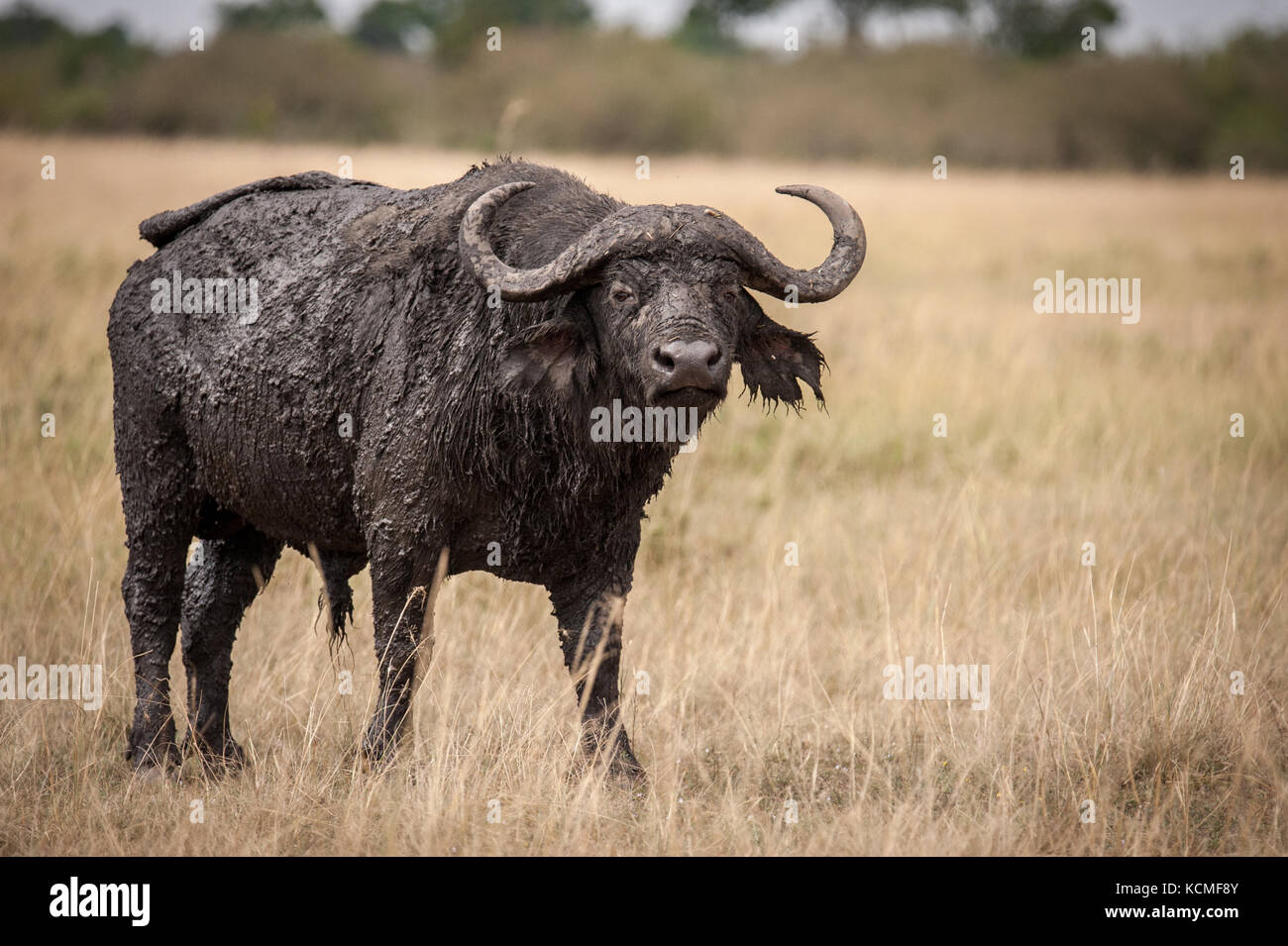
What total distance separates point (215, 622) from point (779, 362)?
268 centimetres

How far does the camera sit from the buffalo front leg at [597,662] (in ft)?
16.4

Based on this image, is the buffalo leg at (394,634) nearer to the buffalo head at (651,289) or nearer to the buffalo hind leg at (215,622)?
the buffalo head at (651,289)

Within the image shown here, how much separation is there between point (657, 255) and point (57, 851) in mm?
2868

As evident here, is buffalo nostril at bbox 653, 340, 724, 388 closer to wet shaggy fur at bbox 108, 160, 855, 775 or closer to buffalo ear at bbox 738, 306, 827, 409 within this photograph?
wet shaggy fur at bbox 108, 160, 855, 775

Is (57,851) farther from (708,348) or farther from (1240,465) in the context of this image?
(1240,465)

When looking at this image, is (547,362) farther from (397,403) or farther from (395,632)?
(395,632)

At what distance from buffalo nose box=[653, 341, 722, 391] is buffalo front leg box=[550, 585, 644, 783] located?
1171 mm

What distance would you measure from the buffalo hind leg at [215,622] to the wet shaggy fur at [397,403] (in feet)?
0.06

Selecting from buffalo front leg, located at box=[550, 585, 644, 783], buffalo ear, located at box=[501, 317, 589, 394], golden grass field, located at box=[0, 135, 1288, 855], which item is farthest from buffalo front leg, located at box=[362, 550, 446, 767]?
buffalo ear, located at box=[501, 317, 589, 394]

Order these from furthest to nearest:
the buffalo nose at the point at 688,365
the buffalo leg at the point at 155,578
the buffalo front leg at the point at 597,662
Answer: the buffalo leg at the point at 155,578, the buffalo front leg at the point at 597,662, the buffalo nose at the point at 688,365

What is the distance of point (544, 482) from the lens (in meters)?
4.77

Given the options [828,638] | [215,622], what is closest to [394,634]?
[215,622]

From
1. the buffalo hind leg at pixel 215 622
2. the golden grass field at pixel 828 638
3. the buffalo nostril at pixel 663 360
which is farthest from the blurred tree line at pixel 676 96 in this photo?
the buffalo nostril at pixel 663 360

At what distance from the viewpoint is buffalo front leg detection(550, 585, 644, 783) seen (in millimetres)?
5000
